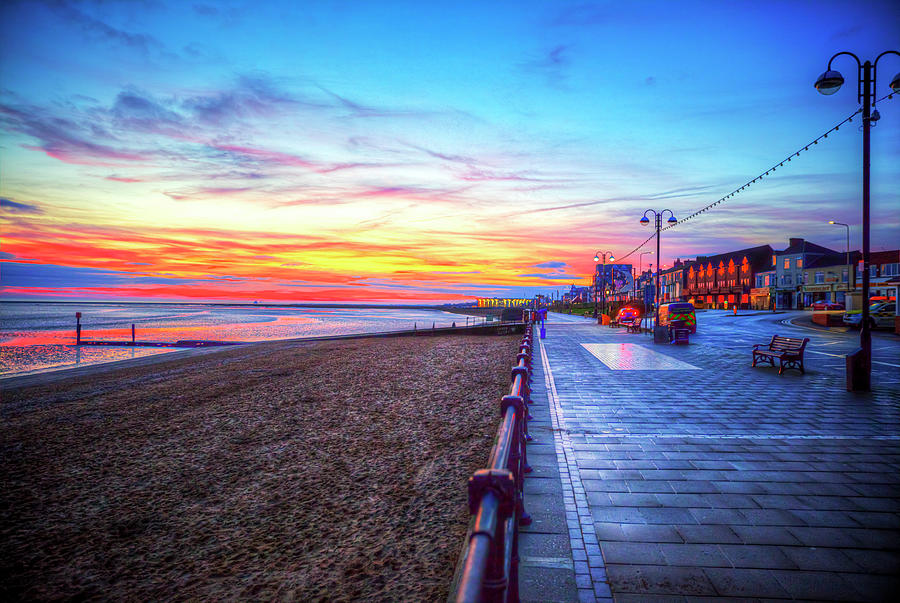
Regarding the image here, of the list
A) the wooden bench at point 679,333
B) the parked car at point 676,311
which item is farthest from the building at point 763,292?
the wooden bench at point 679,333

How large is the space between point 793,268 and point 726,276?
1771 cm

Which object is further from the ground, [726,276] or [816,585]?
[726,276]

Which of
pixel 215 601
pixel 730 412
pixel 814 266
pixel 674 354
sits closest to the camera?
pixel 215 601

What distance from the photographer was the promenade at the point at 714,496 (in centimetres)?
314

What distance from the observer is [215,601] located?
3824 millimetres

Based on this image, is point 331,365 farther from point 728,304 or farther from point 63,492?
point 728,304

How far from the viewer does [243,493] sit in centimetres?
594

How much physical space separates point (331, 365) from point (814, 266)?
74.0 m

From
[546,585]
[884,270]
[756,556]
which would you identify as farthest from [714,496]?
[884,270]

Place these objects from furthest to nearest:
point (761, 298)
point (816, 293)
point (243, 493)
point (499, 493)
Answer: point (761, 298)
point (816, 293)
point (243, 493)
point (499, 493)

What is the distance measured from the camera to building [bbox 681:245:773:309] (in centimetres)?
7806

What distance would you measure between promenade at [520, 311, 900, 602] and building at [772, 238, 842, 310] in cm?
7184

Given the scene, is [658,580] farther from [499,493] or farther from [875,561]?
[499,493]

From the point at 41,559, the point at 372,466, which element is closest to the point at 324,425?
the point at 372,466
